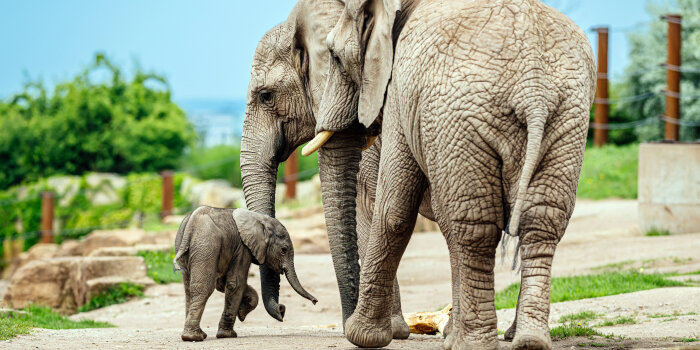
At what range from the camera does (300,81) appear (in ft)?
25.3

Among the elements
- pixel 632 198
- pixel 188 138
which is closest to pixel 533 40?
pixel 632 198

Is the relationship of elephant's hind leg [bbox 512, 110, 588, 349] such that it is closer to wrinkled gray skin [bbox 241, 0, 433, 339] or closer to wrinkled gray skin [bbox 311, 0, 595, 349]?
wrinkled gray skin [bbox 311, 0, 595, 349]

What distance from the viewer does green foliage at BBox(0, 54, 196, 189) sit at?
23.8 meters

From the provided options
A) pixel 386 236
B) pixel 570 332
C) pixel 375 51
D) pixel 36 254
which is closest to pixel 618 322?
pixel 570 332

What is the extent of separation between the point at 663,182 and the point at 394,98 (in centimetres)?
845

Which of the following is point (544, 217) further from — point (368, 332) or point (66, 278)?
point (66, 278)

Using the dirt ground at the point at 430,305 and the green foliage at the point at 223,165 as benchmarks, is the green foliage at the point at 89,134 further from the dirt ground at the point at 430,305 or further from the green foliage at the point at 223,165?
the dirt ground at the point at 430,305

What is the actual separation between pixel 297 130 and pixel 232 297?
1.39 m

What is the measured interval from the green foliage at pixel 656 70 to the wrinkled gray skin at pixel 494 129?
17511 mm

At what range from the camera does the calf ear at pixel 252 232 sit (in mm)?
7281

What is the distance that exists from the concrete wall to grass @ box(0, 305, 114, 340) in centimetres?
719

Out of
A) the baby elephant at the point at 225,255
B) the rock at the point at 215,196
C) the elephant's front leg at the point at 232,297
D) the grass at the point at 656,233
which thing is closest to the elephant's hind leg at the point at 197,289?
the baby elephant at the point at 225,255

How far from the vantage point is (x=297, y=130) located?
7898 mm

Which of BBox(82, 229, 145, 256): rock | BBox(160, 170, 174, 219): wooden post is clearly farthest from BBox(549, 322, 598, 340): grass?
BBox(160, 170, 174, 219): wooden post
